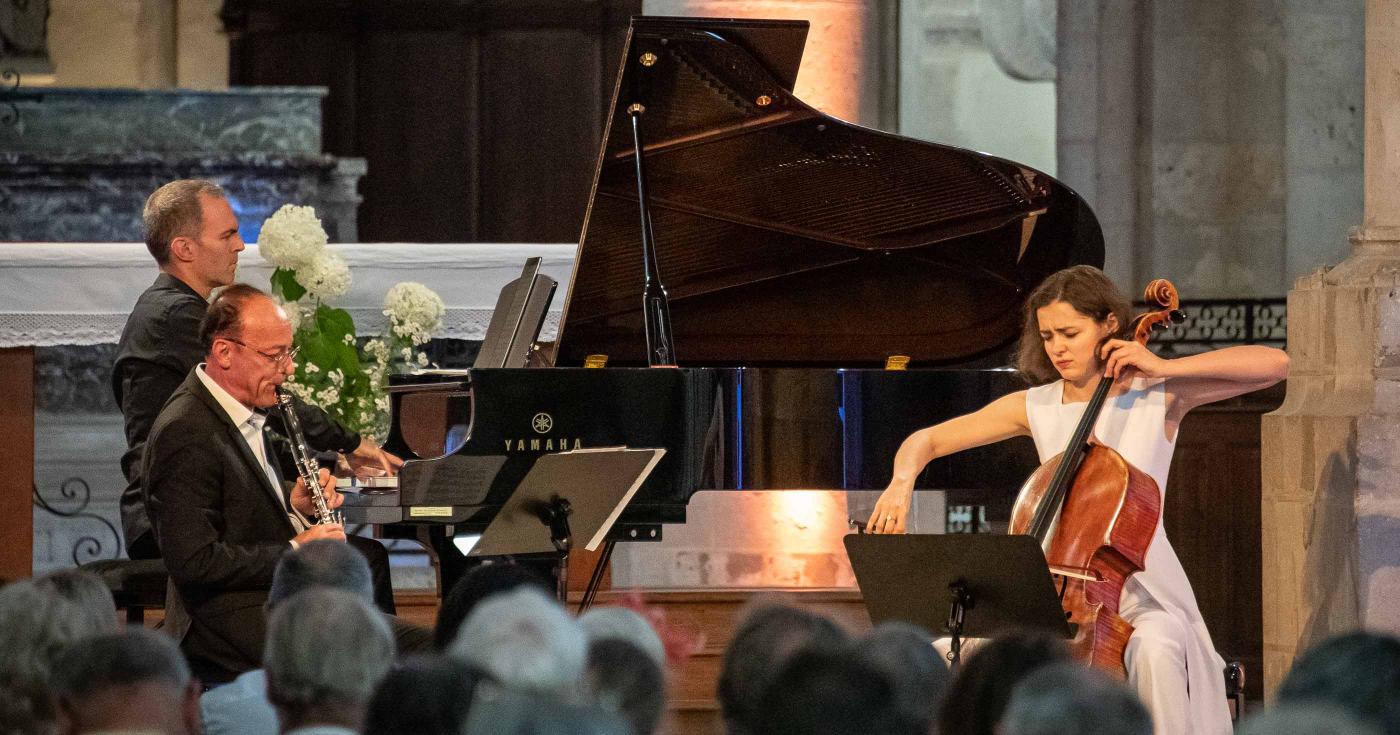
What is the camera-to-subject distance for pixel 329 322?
5.66m

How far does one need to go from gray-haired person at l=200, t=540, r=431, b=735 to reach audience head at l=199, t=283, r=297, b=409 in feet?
3.22

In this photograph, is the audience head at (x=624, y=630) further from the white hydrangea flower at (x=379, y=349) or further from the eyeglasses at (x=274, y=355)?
the white hydrangea flower at (x=379, y=349)

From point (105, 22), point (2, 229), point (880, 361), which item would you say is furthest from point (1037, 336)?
point (105, 22)

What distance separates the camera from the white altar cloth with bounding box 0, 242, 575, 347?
6.12 m

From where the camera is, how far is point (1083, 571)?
4055 mm

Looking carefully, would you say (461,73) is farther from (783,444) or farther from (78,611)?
(78,611)

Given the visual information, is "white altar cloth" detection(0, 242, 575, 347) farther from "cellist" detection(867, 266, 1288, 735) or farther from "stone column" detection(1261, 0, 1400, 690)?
"stone column" detection(1261, 0, 1400, 690)

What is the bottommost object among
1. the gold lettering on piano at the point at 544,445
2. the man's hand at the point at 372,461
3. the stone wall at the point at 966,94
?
the man's hand at the point at 372,461

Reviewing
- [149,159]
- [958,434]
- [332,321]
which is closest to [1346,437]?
[958,434]

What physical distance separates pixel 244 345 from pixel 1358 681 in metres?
2.76

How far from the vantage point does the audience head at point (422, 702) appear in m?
2.22

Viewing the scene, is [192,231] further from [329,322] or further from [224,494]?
[224,494]

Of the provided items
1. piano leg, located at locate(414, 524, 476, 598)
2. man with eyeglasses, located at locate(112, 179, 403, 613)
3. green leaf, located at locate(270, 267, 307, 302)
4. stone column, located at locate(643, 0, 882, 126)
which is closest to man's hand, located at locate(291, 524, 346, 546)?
man with eyeglasses, located at locate(112, 179, 403, 613)

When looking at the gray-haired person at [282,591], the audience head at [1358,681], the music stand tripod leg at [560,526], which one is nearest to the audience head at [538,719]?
the gray-haired person at [282,591]
